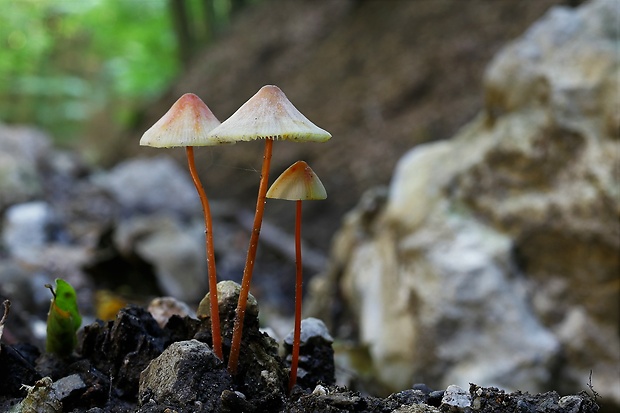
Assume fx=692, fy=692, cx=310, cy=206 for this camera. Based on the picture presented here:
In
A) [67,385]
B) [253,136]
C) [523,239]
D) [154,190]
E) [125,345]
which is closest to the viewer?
[253,136]

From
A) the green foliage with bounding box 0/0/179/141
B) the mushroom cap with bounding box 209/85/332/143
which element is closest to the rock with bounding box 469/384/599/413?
the mushroom cap with bounding box 209/85/332/143

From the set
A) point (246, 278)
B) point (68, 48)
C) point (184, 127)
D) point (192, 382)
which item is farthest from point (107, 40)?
point (192, 382)

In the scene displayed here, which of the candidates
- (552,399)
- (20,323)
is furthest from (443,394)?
(20,323)

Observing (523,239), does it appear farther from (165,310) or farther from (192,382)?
(192,382)

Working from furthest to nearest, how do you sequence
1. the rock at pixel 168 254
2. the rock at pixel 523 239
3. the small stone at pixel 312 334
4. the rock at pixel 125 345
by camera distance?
the rock at pixel 168 254
the rock at pixel 523 239
the small stone at pixel 312 334
the rock at pixel 125 345

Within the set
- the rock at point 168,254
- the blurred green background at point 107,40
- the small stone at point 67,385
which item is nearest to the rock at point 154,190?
the rock at point 168,254

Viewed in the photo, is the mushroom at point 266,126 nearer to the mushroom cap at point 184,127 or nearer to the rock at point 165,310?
the mushroom cap at point 184,127
